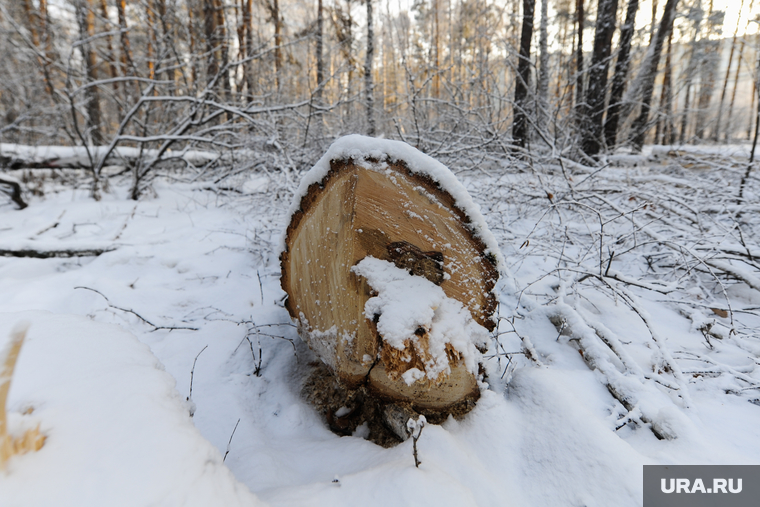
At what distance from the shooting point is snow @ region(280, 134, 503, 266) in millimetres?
1115

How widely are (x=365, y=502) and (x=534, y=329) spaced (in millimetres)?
1194

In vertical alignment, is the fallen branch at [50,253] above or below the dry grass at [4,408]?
below

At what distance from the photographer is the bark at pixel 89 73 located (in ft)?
12.9

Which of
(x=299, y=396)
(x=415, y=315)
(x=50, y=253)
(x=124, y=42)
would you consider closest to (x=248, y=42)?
(x=124, y=42)

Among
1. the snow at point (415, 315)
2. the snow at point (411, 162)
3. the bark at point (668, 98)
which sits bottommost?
the snow at point (415, 315)

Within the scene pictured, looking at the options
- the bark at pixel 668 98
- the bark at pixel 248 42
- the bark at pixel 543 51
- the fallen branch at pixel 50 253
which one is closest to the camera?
the fallen branch at pixel 50 253

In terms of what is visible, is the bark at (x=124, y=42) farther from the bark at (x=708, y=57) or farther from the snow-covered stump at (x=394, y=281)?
the bark at (x=708, y=57)

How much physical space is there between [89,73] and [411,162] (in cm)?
1007

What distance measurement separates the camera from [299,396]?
1.31 meters

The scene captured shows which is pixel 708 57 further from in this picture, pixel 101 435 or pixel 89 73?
pixel 89 73

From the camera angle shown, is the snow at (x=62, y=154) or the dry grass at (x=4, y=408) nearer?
the dry grass at (x=4, y=408)

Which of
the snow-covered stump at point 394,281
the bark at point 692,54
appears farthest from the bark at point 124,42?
the bark at point 692,54

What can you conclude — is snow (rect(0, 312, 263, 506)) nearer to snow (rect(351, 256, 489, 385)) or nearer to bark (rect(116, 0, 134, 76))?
snow (rect(351, 256, 489, 385))

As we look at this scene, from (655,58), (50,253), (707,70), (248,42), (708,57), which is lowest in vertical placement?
(50,253)
